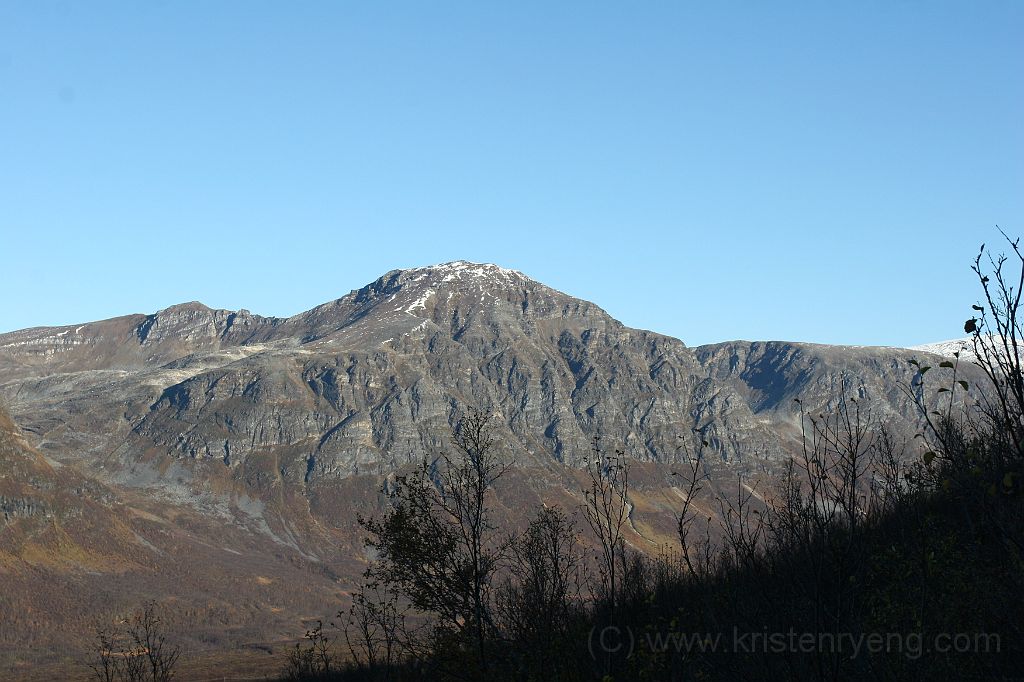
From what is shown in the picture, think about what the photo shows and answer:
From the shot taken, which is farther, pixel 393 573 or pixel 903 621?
pixel 393 573

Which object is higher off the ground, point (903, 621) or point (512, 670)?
point (903, 621)

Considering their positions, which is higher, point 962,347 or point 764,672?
point 962,347

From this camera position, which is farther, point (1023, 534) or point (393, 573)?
point (393, 573)

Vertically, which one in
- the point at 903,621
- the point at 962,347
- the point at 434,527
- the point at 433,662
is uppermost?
the point at 962,347

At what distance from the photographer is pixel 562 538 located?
156ft

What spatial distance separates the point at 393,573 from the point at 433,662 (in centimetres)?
503

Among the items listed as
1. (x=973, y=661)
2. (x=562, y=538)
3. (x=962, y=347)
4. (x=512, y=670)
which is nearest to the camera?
(x=962, y=347)

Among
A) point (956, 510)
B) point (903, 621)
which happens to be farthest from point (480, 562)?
point (956, 510)

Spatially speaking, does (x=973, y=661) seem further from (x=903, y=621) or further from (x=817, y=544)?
(x=817, y=544)

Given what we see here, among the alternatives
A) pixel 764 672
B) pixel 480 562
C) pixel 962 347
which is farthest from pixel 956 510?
pixel 962 347

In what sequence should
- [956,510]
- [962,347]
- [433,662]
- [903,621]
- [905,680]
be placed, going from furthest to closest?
[956,510] → [433,662] → [903,621] → [905,680] → [962,347]

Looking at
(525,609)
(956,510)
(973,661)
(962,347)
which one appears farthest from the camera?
(956,510)

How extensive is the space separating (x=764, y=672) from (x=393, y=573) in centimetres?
2207

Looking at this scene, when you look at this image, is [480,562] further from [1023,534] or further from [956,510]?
[1023,534]
